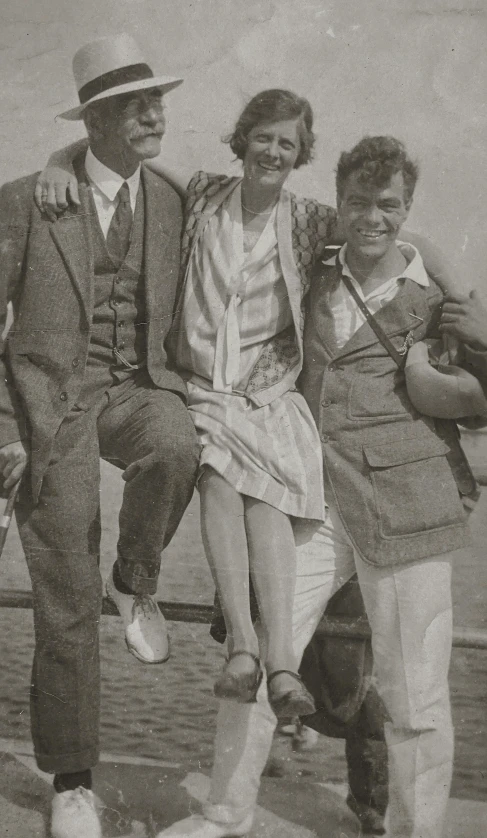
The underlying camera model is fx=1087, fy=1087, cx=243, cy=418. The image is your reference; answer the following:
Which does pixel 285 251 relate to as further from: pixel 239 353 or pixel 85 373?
pixel 85 373

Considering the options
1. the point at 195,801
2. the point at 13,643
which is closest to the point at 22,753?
the point at 195,801

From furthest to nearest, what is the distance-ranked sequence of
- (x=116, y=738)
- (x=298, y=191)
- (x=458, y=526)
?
1. (x=116, y=738)
2. (x=298, y=191)
3. (x=458, y=526)

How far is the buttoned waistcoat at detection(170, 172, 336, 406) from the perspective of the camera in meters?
3.95

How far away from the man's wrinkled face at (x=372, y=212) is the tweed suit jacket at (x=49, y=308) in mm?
697

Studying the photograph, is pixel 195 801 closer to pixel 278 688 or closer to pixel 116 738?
pixel 278 688

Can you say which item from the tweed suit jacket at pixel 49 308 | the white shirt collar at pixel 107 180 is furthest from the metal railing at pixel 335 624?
the white shirt collar at pixel 107 180

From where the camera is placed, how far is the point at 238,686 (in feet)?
11.5

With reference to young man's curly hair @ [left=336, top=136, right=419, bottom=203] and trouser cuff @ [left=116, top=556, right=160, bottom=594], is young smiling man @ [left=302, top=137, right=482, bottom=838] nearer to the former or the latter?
young man's curly hair @ [left=336, top=136, right=419, bottom=203]

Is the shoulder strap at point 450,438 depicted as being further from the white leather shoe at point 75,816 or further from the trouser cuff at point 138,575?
the white leather shoe at point 75,816

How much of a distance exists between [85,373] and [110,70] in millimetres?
1126

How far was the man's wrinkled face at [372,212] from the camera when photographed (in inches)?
151

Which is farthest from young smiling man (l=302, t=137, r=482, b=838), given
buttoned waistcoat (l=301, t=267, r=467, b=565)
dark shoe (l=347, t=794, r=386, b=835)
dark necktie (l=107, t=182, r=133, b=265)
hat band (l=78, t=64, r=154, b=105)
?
hat band (l=78, t=64, r=154, b=105)

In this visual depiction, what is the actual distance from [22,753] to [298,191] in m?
2.54

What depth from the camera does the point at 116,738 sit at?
7707mm
